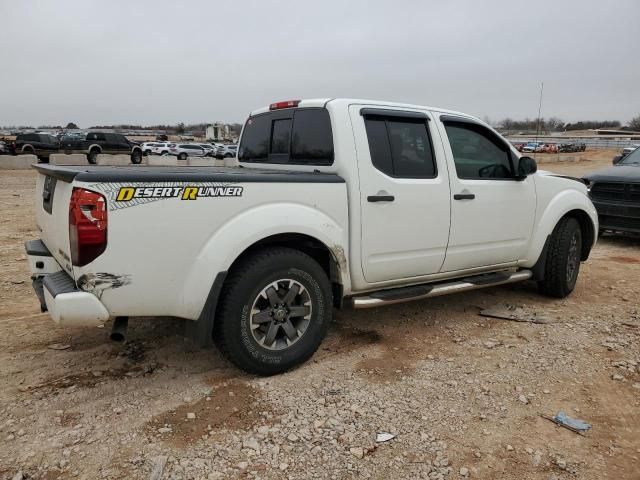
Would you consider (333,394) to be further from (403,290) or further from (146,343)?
(146,343)

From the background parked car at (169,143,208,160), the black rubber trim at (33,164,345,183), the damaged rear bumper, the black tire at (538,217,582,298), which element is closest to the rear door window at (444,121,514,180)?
the black tire at (538,217,582,298)

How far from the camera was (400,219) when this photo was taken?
154 inches

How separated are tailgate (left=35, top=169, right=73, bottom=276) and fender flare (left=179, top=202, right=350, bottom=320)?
706mm

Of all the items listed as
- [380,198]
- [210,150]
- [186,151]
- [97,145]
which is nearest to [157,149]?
[186,151]

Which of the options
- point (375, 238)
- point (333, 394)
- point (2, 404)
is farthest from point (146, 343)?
point (375, 238)

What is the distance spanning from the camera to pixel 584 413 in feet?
10.3

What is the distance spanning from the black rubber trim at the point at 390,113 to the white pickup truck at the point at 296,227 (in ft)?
0.04

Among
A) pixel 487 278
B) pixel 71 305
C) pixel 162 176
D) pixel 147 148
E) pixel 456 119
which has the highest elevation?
pixel 456 119

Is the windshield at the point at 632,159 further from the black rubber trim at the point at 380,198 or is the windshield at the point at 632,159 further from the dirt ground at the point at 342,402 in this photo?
the black rubber trim at the point at 380,198

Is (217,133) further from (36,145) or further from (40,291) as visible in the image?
(40,291)

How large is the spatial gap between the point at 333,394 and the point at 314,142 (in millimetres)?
1888

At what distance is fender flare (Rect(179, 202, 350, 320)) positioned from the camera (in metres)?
3.10

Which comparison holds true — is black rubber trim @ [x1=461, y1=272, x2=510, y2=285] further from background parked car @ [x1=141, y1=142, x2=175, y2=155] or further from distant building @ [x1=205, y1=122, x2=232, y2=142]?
distant building @ [x1=205, y1=122, x2=232, y2=142]

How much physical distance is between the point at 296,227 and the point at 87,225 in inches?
50.1
